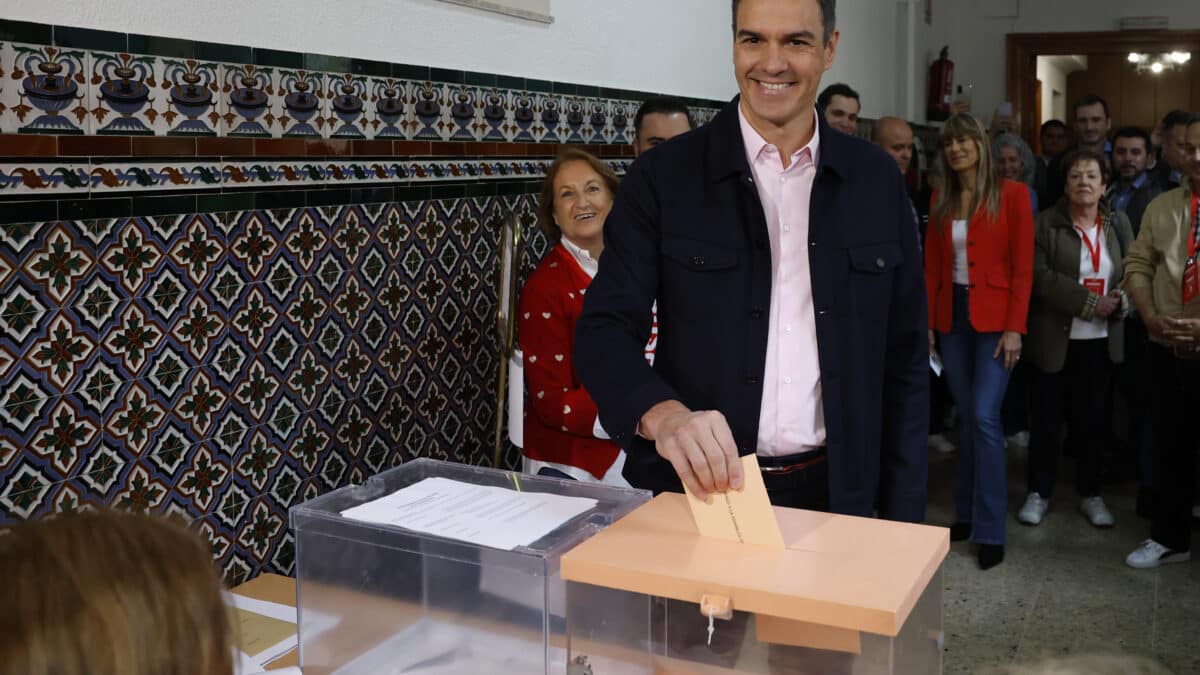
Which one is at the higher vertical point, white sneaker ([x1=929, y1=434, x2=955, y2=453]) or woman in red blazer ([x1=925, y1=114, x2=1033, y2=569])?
woman in red blazer ([x1=925, y1=114, x2=1033, y2=569])

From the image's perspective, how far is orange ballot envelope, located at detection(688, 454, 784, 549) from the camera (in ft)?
4.31

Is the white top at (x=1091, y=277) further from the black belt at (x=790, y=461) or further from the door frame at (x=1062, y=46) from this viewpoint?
the door frame at (x=1062, y=46)

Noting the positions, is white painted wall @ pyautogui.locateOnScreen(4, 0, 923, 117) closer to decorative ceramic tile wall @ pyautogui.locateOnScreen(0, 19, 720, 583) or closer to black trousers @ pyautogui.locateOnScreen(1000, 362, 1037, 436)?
decorative ceramic tile wall @ pyautogui.locateOnScreen(0, 19, 720, 583)

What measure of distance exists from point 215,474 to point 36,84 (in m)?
0.85

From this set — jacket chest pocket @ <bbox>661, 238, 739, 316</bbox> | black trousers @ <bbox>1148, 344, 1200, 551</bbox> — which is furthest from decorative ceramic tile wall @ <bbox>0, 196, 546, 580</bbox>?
black trousers @ <bbox>1148, 344, 1200, 551</bbox>

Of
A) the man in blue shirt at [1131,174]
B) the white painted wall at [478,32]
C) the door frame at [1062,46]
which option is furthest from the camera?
the door frame at [1062,46]

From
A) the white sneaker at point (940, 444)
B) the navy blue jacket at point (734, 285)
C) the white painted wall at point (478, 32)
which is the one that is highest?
the white painted wall at point (478, 32)

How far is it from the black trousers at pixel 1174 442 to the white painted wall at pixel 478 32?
7.19 ft

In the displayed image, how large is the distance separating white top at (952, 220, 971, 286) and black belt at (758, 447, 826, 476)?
116 inches

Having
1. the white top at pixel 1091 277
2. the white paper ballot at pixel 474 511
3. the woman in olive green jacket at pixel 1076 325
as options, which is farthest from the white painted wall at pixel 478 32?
the white top at pixel 1091 277

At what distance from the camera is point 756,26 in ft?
5.90

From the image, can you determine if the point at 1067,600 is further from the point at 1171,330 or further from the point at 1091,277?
the point at 1091,277

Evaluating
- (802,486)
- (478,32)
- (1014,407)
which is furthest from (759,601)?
(1014,407)

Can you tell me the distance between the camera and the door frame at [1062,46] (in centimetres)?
986
